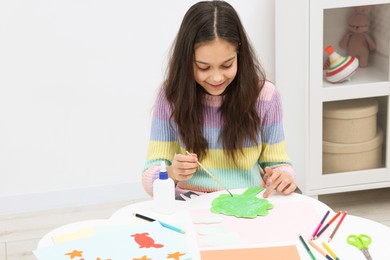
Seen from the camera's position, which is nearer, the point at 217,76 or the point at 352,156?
the point at 217,76

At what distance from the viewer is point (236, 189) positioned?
1665 mm

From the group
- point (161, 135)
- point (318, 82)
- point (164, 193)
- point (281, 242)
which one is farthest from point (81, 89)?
point (281, 242)

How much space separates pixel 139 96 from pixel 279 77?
0.61 m

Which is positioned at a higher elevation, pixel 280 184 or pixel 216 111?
pixel 216 111

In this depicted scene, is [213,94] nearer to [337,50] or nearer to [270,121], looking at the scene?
[270,121]

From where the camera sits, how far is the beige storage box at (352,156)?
268cm

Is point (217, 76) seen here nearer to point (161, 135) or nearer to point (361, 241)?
point (161, 135)

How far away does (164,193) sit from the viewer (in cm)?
153

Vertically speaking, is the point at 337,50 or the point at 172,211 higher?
the point at 337,50

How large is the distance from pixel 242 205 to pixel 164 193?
0.19 meters

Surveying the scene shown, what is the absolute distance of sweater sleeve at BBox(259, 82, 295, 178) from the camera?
5.92 ft

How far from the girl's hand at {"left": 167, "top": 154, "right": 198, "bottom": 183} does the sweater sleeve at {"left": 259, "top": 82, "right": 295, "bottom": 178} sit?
0.85ft

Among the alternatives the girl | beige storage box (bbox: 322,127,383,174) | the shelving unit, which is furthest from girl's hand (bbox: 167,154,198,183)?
beige storage box (bbox: 322,127,383,174)

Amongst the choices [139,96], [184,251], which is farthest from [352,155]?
[184,251]
